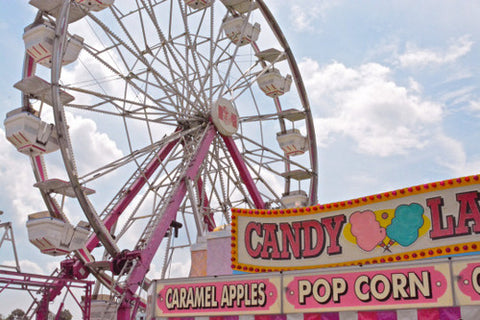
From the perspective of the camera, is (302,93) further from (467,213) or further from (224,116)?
(467,213)

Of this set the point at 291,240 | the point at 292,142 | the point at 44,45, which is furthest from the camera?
the point at 292,142

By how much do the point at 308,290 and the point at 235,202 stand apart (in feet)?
45.7

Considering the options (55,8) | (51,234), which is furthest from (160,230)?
(55,8)

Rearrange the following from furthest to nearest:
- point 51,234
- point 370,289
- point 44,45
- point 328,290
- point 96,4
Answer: point 96,4 < point 44,45 < point 51,234 < point 328,290 < point 370,289

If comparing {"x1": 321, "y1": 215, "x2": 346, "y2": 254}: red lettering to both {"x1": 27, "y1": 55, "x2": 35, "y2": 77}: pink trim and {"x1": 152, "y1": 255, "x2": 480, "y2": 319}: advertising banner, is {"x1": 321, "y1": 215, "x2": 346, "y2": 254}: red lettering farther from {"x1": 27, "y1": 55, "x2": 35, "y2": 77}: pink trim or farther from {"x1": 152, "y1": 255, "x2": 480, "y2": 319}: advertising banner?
{"x1": 27, "y1": 55, "x2": 35, "y2": 77}: pink trim

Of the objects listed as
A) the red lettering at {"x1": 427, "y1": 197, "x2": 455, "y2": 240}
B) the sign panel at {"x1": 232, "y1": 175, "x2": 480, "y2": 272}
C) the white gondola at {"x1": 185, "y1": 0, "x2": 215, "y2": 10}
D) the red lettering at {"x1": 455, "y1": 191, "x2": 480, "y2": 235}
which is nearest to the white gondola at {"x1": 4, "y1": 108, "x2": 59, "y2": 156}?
the white gondola at {"x1": 185, "y1": 0, "x2": 215, "y2": 10}

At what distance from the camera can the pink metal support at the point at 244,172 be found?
1866cm

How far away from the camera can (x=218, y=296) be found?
6.61 m

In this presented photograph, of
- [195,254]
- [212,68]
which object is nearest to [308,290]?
[195,254]

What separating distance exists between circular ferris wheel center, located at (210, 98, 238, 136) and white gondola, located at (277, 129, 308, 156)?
11.5ft

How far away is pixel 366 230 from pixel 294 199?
12987mm

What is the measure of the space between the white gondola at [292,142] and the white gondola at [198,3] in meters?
6.10

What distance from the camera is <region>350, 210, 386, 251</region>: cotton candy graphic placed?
7293 mm

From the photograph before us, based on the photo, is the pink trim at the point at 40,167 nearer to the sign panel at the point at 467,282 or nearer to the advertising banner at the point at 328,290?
the advertising banner at the point at 328,290
